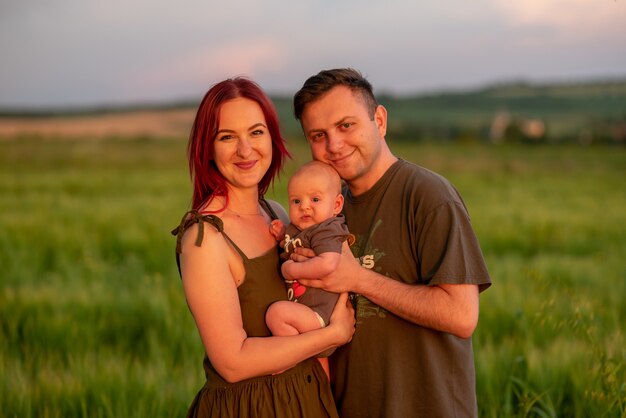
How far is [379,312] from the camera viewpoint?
8.86 ft

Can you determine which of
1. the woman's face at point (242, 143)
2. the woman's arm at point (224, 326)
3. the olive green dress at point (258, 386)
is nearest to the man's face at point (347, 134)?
the woman's face at point (242, 143)

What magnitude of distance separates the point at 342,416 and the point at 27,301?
3.99 m

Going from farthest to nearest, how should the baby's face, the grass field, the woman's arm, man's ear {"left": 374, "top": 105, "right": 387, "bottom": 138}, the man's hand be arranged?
the grass field → man's ear {"left": 374, "top": 105, "right": 387, "bottom": 138} → the baby's face → the man's hand → the woman's arm

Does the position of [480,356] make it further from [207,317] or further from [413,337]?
[207,317]

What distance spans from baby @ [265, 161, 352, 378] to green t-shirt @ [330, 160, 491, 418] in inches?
5.4

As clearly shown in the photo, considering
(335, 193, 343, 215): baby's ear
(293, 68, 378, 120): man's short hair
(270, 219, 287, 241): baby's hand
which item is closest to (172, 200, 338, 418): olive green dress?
(270, 219, 287, 241): baby's hand

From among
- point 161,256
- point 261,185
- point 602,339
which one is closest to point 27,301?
point 161,256

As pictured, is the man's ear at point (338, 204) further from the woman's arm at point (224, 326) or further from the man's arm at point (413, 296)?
the woman's arm at point (224, 326)

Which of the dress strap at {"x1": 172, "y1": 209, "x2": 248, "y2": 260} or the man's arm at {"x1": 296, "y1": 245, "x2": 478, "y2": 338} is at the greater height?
the dress strap at {"x1": 172, "y1": 209, "x2": 248, "y2": 260}

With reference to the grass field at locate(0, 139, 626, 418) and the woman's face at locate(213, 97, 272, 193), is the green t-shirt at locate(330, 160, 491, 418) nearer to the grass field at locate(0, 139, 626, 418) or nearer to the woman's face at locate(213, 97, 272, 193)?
the woman's face at locate(213, 97, 272, 193)

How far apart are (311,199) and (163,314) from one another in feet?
10.5

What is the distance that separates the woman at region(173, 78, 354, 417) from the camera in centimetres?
251

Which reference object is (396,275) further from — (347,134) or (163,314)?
(163,314)

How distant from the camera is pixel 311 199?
108 inches
